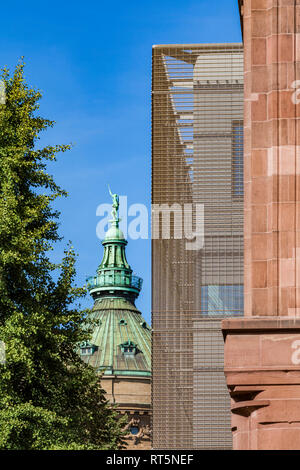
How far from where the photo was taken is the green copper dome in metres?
168

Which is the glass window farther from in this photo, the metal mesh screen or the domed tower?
the domed tower

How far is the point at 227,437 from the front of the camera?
66.6 metres

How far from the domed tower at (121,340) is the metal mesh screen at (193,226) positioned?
81.2m

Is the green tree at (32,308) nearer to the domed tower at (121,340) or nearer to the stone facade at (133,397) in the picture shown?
the domed tower at (121,340)

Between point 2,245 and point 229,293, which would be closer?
point 2,245

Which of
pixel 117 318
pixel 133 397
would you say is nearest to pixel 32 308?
pixel 133 397

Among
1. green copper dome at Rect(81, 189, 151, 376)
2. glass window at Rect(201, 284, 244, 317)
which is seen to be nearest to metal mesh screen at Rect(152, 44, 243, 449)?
glass window at Rect(201, 284, 244, 317)

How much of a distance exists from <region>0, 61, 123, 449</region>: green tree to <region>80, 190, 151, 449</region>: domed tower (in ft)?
360

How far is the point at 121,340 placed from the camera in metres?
171

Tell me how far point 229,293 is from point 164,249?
4670 millimetres

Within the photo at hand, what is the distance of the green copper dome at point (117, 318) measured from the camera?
167750mm
